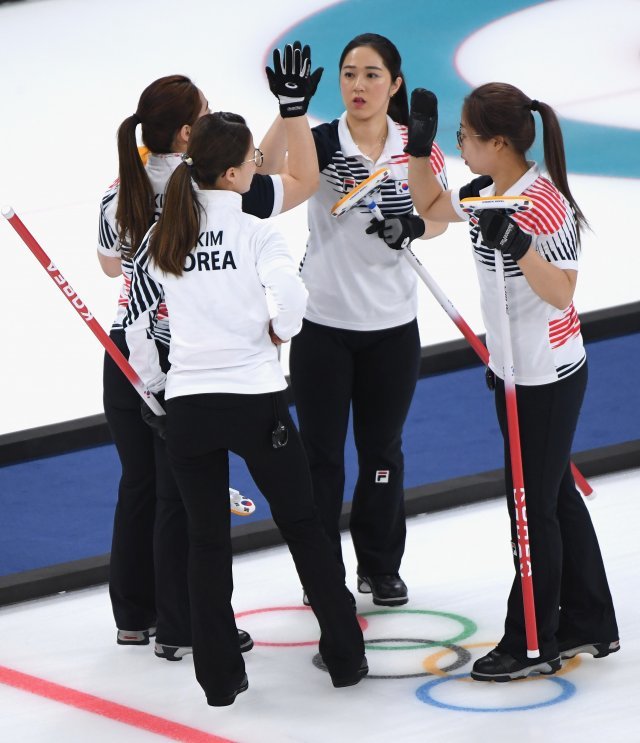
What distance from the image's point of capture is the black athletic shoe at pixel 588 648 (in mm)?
3842

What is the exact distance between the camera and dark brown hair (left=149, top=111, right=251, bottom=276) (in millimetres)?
3502

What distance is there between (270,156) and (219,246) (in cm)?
91

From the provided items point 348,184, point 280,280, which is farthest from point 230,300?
point 348,184

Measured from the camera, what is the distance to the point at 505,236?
135 inches

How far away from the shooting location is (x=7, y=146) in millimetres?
9727

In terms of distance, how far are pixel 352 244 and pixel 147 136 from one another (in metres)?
0.65

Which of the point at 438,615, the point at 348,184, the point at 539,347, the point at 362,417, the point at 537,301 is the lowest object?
the point at 438,615

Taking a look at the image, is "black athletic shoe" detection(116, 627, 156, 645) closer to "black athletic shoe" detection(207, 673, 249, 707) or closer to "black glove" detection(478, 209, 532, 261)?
"black athletic shoe" detection(207, 673, 249, 707)

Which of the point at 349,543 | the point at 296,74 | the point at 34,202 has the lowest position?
the point at 349,543

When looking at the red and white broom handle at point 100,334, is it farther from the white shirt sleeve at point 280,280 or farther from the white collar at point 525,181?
the white collar at point 525,181

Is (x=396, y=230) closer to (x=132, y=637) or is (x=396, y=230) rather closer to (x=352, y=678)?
(x=352, y=678)

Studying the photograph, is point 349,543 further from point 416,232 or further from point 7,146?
point 7,146

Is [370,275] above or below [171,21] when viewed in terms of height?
below

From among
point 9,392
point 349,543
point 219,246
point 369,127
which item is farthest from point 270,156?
point 9,392
